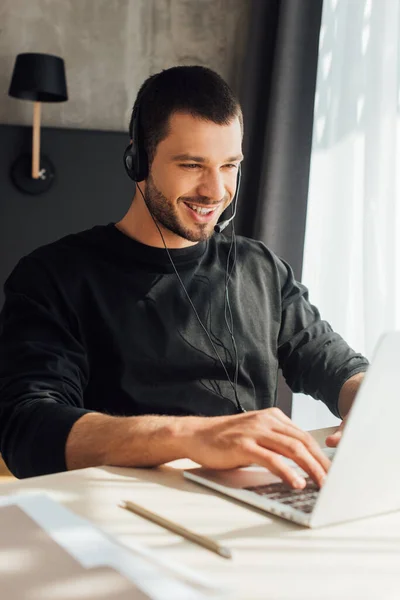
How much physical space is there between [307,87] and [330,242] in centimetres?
61

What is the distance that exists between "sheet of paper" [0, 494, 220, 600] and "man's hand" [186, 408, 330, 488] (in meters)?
0.21

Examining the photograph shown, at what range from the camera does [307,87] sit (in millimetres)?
3004

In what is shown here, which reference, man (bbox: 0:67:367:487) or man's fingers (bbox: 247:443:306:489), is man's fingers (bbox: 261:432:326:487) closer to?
man's fingers (bbox: 247:443:306:489)

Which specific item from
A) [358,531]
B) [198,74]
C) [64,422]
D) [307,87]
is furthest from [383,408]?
[307,87]

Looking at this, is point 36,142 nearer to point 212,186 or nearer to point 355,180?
point 355,180

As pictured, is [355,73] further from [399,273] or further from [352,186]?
[399,273]

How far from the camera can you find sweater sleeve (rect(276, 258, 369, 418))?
1.60 metres

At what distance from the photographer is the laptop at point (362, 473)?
0.76 metres

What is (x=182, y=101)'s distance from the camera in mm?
1597

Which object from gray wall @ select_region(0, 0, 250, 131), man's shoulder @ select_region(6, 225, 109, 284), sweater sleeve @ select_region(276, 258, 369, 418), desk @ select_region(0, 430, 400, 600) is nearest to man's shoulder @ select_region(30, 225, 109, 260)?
man's shoulder @ select_region(6, 225, 109, 284)

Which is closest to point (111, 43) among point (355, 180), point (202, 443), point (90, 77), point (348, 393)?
point (90, 77)

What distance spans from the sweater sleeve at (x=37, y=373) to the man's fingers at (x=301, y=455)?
0.32m

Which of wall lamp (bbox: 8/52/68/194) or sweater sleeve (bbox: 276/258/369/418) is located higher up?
wall lamp (bbox: 8/52/68/194)

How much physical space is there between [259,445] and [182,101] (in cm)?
86
